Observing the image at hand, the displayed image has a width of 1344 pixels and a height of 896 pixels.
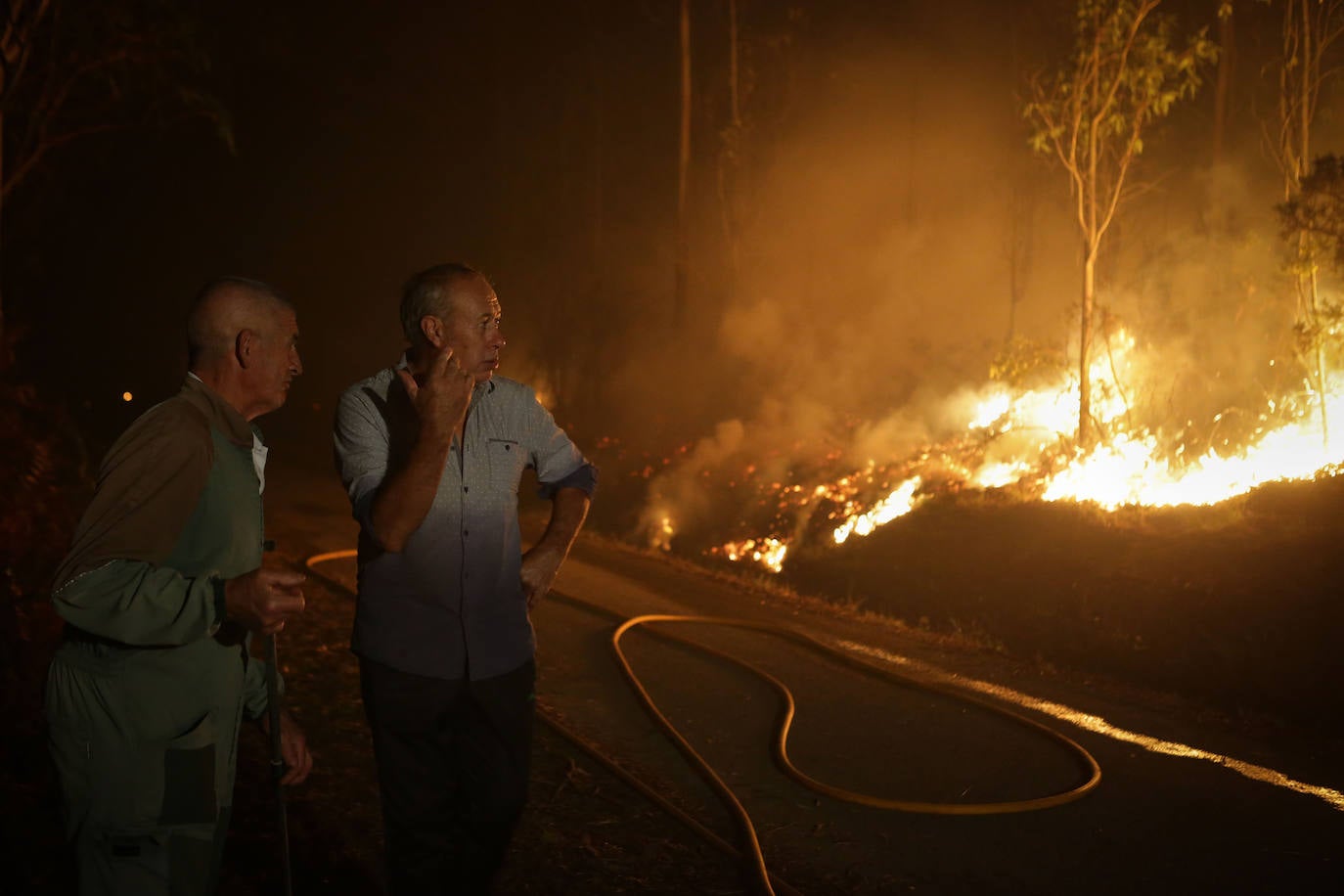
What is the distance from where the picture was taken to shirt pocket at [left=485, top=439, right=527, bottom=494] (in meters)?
3.44

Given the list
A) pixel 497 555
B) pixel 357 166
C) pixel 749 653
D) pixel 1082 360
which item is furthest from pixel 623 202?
pixel 497 555

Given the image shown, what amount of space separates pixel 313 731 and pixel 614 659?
8.53 feet

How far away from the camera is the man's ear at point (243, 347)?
278 centimetres

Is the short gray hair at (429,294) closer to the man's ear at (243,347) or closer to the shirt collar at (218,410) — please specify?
the man's ear at (243,347)

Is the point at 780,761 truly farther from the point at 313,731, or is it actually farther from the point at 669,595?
the point at 669,595

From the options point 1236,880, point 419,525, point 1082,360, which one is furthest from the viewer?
point 1082,360

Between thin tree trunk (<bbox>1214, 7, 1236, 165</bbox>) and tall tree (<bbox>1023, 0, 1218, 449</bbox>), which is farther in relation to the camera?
thin tree trunk (<bbox>1214, 7, 1236, 165</bbox>)

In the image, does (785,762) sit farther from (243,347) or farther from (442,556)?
(243,347)

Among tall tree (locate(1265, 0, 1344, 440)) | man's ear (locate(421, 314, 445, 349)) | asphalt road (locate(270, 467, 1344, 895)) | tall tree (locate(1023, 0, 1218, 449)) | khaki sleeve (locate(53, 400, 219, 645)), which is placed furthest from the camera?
tall tree (locate(1023, 0, 1218, 449))

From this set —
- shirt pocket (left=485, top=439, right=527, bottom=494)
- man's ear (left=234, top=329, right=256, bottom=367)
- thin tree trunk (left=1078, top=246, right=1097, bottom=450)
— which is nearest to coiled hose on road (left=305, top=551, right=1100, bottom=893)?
shirt pocket (left=485, top=439, right=527, bottom=494)

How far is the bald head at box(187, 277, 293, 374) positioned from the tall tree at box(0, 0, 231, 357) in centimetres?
860

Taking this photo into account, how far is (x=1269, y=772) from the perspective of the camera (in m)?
6.20

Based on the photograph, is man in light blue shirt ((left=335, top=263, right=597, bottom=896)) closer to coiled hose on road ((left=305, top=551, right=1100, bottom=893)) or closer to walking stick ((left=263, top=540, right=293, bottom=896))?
walking stick ((left=263, top=540, right=293, bottom=896))

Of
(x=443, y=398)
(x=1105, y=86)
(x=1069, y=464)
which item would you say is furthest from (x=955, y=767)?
(x=1105, y=86)
